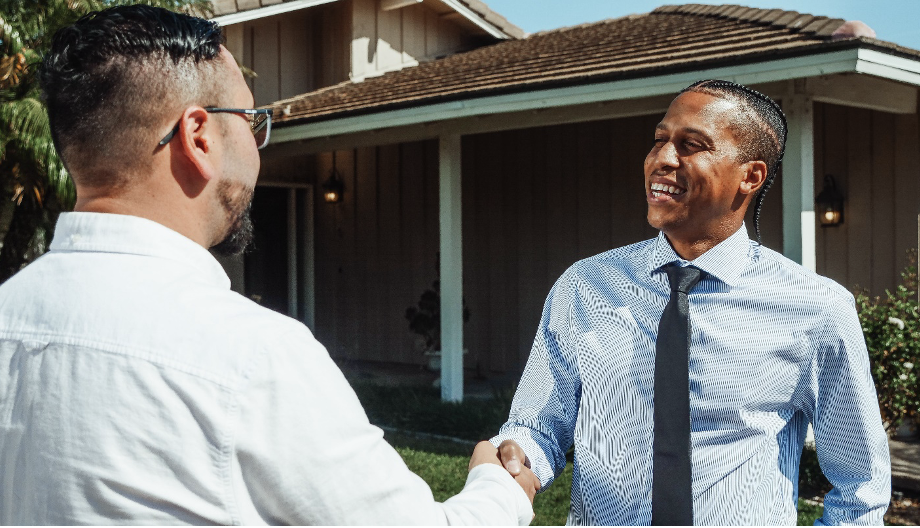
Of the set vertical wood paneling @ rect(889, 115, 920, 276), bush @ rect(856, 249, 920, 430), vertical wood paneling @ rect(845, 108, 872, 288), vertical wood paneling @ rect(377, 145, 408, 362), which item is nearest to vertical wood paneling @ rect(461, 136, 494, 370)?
vertical wood paneling @ rect(377, 145, 408, 362)

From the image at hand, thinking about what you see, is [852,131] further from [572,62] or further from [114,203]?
[114,203]

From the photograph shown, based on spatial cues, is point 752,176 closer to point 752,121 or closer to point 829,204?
point 752,121

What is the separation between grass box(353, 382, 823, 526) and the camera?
548 cm

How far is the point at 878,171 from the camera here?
25.6 feet

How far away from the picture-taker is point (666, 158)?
87.7 inches

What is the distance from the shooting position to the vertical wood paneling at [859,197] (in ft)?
25.9

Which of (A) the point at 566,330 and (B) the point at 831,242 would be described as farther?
(B) the point at 831,242

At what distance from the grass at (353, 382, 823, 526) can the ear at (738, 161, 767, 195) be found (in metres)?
3.33

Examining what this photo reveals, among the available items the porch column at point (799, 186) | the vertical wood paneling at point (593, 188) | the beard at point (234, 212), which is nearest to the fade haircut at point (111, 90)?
the beard at point (234, 212)

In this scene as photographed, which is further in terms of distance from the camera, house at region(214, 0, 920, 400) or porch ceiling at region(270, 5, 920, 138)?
house at region(214, 0, 920, 400)

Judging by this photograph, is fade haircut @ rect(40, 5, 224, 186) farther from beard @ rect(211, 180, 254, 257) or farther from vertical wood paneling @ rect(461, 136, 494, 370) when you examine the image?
vertical wood paneling @ rect(461, 136, 494, 370)

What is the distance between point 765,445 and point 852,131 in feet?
22.5

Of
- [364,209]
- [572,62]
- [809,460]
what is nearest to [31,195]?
[364,209]

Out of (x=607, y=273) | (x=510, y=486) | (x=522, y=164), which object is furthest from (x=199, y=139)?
(x=522, y=164)
